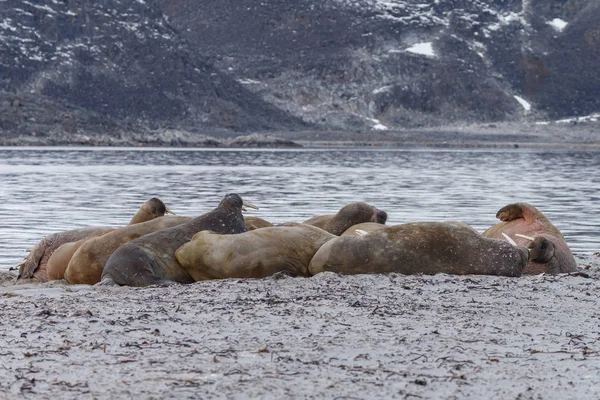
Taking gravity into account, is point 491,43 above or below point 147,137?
above

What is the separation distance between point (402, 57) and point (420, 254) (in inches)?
6567

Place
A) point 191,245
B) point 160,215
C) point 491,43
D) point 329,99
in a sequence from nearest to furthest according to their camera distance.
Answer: point 191,245 < point 160,215 < point 329,99 < point 491,43

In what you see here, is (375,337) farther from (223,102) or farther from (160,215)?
(223,102)

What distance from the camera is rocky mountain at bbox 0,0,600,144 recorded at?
135375mm

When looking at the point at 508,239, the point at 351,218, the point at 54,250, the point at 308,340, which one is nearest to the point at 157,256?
the point at 54,250

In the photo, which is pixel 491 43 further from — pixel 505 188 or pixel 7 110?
pixel 505 188

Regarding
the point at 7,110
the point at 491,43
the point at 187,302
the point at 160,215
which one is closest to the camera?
the point at 187,302

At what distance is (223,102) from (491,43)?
61354mm

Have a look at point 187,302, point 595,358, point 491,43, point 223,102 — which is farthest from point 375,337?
point 491,43

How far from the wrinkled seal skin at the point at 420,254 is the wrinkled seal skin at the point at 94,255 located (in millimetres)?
2152

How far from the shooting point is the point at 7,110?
4766 inches

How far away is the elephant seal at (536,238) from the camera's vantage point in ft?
40.0

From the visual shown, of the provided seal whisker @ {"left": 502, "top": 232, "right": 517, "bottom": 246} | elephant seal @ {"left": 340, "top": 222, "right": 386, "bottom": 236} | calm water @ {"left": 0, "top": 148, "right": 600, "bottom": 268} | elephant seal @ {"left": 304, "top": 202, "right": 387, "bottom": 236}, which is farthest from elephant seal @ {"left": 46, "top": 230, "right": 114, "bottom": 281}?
seal whisker @ {"left": 502, "top": 232, "right": 517, "bottom": 246}

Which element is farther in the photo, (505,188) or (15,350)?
(505,188)
